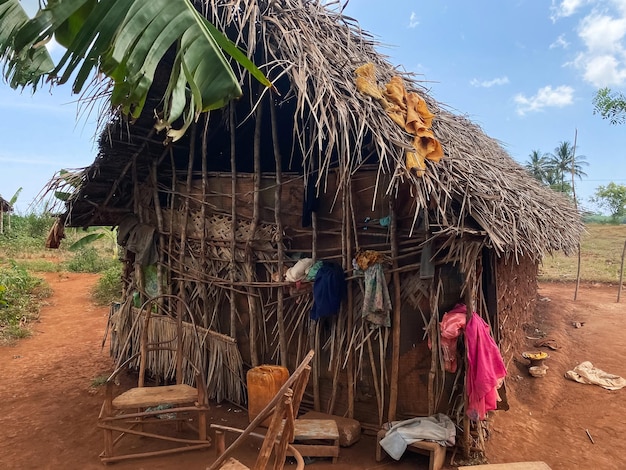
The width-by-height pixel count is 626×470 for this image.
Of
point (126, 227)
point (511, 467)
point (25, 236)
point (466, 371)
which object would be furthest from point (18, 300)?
point (25, 236)

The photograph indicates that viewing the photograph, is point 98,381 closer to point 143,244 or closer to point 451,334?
point 143,244

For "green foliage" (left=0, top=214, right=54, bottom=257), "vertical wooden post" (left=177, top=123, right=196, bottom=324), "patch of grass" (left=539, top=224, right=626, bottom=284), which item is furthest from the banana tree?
"green foliage" (left=0, top=214, right=54, bottom=257)

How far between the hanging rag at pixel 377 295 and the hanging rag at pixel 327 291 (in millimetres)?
288

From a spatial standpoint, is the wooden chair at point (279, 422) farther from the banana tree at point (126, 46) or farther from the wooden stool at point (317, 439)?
the wooden stool at point (317, 439)

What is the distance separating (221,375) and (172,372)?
76cm

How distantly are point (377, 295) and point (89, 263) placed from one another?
1517 cm

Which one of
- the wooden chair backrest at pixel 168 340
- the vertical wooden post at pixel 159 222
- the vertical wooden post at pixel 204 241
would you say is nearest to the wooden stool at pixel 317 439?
the wooden chair backrest at pixel 168 340

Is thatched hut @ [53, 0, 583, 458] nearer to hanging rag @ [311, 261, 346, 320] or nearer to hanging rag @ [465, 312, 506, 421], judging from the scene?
hanging rag @ [311, 261, 346, 320]

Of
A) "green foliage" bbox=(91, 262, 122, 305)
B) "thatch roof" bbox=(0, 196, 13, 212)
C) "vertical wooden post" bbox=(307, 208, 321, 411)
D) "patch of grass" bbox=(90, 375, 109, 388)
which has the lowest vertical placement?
"patch of grass" bbox=(90, 375, 109, 388)

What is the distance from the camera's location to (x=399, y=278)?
4.07 metres

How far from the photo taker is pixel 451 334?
3701 mm

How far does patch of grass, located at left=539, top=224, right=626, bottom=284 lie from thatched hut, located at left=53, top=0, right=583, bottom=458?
31.5 ft

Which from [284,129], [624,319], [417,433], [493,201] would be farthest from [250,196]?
[624,319]

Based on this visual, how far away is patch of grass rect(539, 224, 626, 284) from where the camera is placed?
16.0m
